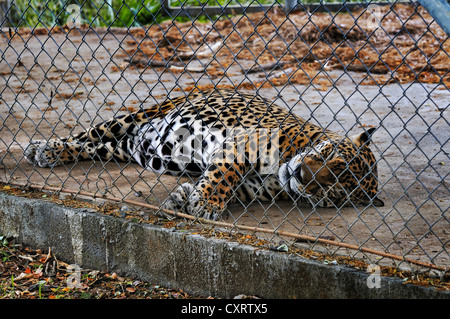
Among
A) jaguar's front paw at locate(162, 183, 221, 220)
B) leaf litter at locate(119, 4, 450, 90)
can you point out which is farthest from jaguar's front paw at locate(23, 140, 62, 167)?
leaf litter at locate(119, 4, 450, 90)

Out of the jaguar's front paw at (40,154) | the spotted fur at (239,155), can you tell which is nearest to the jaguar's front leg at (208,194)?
the spotted fur at (239,155)

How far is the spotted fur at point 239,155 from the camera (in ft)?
13.7

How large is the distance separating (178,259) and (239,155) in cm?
120

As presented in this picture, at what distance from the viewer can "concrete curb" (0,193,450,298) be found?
10.3 ft

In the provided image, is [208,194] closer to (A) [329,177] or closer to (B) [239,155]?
(B) [239,155]

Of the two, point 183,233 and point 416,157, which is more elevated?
point 416,157

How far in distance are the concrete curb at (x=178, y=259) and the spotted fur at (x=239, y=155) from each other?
1.52ft

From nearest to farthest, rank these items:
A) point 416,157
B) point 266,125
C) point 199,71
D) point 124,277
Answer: point 124,277 → point 266,125 → point 416,157 → point 199,71

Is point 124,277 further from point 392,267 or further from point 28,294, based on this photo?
point 392,267

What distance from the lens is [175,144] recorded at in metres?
5.11

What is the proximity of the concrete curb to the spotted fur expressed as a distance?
1.52 ft

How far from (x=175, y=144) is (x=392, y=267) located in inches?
100

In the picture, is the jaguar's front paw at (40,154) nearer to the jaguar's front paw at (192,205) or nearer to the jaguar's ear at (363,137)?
the jaguar's front paw at (192,205)

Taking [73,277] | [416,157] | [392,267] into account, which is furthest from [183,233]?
[416,157]
